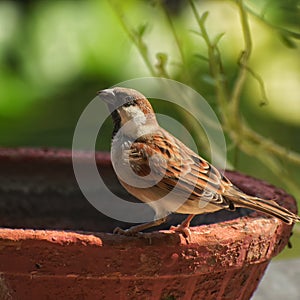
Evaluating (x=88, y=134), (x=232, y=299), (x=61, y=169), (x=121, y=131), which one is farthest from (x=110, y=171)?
(x=88, y=134)

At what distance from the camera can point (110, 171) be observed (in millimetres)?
2334

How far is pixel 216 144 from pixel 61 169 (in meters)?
0.62

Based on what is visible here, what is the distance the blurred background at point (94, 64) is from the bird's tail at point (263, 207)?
2.02m

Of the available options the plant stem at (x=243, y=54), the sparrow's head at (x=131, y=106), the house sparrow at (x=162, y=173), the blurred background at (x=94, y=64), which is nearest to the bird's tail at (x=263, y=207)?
the house sparrow at (x=162, y=173)

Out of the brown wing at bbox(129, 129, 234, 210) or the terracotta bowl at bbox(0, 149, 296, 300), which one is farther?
the brown wing at bbox(129, 129, 234, 210)

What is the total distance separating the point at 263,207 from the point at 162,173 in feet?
0.74

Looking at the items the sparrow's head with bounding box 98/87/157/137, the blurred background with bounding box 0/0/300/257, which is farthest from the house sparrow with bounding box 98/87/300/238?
the blurred background with bounding box 0/0/300/257

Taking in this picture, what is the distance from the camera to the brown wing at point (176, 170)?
1.81 meters

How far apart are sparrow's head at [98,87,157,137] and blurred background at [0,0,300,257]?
195cm

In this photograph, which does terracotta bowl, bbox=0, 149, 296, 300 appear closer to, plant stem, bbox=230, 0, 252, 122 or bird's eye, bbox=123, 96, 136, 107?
bird's eye, bbox=123, 96, 136, 107

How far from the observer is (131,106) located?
6.31ft

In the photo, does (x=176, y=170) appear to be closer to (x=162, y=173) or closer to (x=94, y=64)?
(x=162, y=173)

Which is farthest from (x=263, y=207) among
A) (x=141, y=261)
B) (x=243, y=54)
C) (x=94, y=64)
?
(x=94, y=64)

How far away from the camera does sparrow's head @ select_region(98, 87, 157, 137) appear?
192cm
